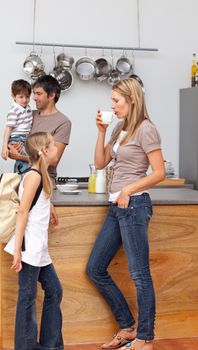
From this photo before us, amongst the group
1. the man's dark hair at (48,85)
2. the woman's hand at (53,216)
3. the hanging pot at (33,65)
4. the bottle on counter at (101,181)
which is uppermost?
the hanging pot at (33,65)

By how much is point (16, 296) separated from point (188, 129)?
9.25ft

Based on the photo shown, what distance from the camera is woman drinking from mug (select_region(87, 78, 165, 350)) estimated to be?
127 inches

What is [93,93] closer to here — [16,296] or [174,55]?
[174,55]

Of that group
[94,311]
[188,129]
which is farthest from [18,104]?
[188,129]

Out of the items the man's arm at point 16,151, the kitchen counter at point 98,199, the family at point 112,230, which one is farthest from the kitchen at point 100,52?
the family at point 112,230

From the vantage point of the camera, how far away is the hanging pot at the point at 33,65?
17.9 ft

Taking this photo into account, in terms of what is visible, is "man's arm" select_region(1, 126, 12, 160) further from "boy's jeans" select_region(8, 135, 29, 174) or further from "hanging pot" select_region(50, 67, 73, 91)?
"hanging pot" select_region(50, 67, 73, 91)

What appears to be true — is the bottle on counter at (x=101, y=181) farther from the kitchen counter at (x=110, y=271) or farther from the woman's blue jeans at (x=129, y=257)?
the woman's blue jeans at (x=129, y=257)

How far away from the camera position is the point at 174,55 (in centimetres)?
591

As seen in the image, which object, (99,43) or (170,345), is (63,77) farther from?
(170,345)

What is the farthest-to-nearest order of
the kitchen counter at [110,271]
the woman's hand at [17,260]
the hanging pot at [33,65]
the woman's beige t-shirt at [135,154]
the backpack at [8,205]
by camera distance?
the hanging pot at [33,65], the kitchen counter at [110,271], the woman's beige t-shirt at [135,154], the backpack at [8,205], the woman's hand at [17,260]

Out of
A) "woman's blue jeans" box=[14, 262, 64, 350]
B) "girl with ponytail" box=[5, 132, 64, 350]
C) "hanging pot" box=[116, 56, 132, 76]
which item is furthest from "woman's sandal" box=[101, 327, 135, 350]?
"hanging pot" box=[116, 56, 132, 76]

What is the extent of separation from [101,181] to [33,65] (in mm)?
1930

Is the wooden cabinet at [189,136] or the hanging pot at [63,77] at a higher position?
the hanging pot at [63,77]
